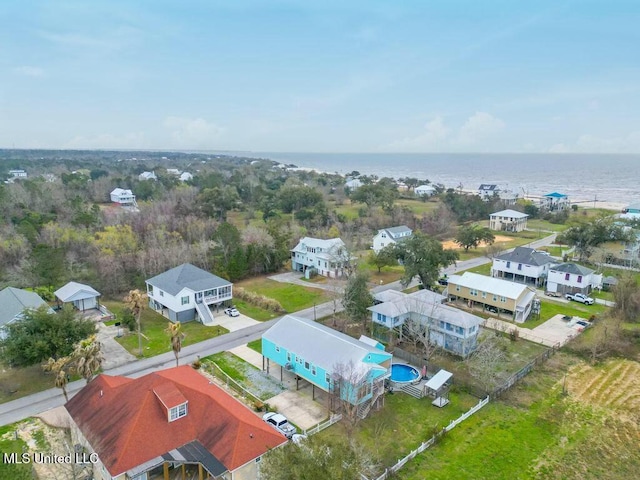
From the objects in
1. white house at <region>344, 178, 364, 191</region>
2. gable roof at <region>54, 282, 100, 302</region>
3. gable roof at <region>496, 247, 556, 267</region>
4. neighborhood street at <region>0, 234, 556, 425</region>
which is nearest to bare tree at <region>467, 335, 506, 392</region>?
neighborhood street at <region>0, 234, 556, 425</region>

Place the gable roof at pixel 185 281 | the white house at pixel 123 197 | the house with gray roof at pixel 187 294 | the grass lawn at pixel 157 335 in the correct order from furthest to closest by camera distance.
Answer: the white house at pixel 123 197
the gable roof at pixel 185 281
the house with gray roof at pixel 187 294
the grass lawn at pixel 157 335

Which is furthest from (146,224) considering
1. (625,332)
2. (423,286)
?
(625,332)

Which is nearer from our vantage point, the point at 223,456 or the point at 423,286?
the point at 223,456

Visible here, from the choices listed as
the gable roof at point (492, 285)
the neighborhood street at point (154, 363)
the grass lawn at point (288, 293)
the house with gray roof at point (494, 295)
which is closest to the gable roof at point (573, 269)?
the house with gray roof at point (494, 295)

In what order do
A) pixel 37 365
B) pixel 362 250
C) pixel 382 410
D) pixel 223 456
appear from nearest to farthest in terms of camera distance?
pixel 223 456 < pixel 382 410 < pixel 37 365 < pixel 362 250

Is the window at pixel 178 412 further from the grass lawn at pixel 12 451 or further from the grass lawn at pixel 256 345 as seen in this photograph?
the grass lawn at pixel 256 345

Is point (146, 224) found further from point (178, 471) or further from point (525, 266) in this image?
point (525, 266)
